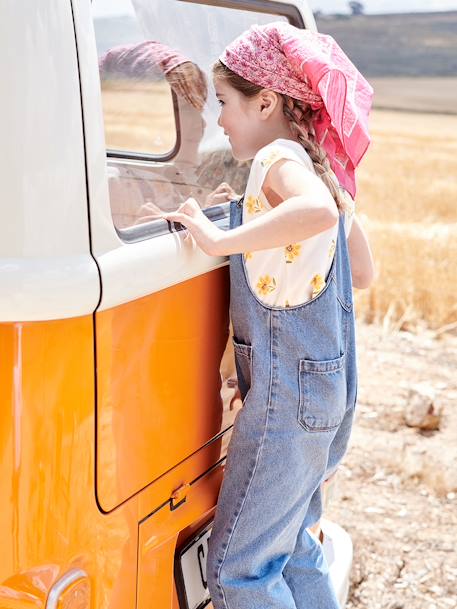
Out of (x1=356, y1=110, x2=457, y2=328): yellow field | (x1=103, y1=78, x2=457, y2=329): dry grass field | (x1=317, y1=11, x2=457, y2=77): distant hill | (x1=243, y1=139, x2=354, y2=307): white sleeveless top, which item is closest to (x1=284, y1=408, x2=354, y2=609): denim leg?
(x1=243, y1=139, x2=354, y2=307): white sleeveless top

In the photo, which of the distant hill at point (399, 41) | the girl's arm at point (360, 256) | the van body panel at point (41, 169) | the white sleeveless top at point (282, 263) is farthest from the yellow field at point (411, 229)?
the distant hill at point (399, 41)

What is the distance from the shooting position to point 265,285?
1.92 meters

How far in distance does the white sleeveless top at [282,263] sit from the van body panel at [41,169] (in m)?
0.52

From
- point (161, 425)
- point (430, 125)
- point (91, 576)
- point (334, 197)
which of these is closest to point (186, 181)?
point (334, 197)

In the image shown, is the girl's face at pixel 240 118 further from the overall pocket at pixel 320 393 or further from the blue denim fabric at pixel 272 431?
the overall pocket at pixel 320 393

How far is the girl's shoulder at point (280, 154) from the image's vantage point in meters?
1.89

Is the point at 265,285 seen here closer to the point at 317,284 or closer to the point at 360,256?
the point at 317,284

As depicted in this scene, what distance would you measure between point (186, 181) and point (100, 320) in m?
0.75

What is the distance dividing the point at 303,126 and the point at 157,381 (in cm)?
67

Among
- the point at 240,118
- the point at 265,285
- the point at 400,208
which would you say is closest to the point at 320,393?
the point at 265,285

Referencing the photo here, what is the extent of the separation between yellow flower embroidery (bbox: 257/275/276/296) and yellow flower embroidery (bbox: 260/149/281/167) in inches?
9.1

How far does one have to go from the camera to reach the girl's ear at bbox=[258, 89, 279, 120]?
199 cm

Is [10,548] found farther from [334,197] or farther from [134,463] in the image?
[334,197]

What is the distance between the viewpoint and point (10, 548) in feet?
4.88
